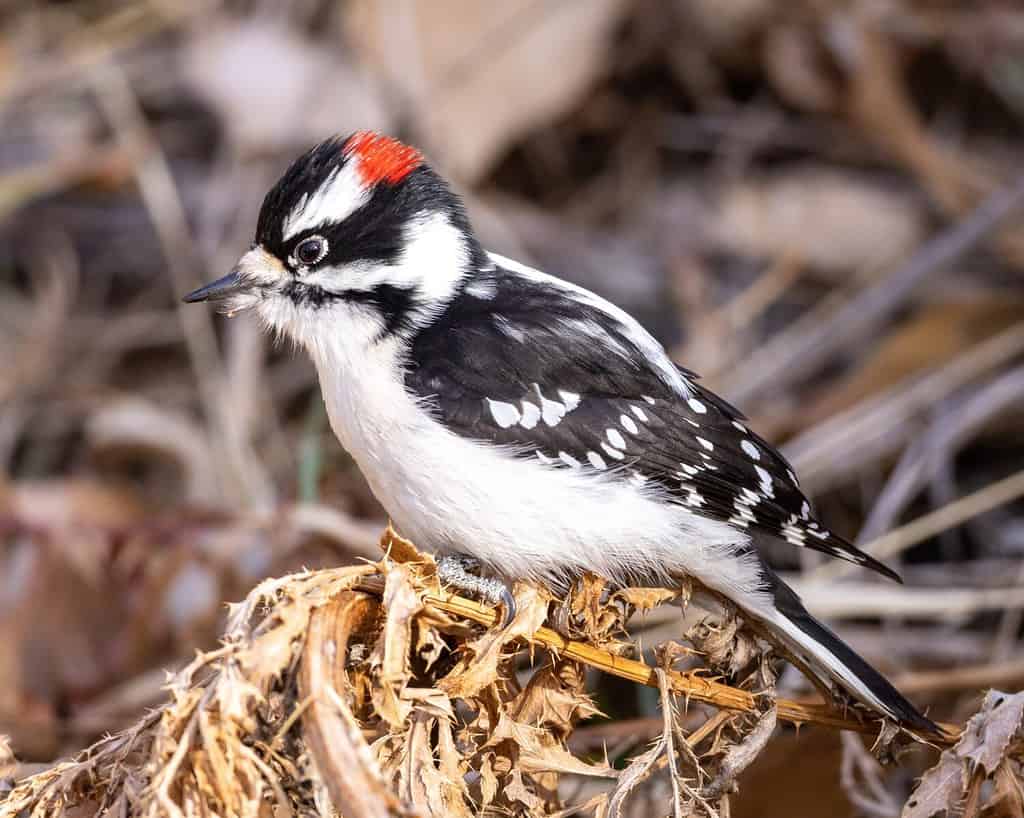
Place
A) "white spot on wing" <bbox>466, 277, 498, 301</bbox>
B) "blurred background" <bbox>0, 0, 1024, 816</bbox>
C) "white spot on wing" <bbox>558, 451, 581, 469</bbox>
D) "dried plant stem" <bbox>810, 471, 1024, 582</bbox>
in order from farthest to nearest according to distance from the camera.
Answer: "blurred background" <bbox>0, 0, 1024, 816</bbox> < "dried plant stem" <bbox>810, 471, 1024, 582</bbox> < "white spot on wing" <bbox>466, 277, 498, 301</bbox> < "white spot on wing" <bbox>558, 451, 581, 469</bbox>

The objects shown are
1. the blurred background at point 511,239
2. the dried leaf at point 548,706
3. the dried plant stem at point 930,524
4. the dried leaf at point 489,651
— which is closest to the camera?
the dried leaf at point 489,651

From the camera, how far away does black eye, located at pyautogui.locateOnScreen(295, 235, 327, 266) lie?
295 centimetres

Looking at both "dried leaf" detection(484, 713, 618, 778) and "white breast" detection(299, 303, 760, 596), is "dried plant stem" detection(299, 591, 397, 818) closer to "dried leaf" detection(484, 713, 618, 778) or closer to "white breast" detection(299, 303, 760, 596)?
"dried leaf" detection(484, 713, 618, 778)

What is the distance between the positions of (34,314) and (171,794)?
172 inches

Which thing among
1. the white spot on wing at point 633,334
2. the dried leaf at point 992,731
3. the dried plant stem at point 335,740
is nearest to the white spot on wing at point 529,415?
the white spot on wing at point 633,334

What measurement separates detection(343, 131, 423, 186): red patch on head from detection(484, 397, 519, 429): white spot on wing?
0.57 meters

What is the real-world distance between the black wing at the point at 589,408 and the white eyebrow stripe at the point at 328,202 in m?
0.32

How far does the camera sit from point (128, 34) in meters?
6.45

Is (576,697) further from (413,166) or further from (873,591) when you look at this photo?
(873,591)

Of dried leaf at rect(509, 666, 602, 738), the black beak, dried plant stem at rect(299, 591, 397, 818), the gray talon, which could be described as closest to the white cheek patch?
the black beak

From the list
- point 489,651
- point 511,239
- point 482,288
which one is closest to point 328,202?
point 482,288

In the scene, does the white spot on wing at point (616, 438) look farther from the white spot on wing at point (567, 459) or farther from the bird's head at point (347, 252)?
the bird's head at point (347, 252)

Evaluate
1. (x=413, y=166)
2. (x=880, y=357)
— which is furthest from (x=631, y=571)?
(x=880, y=357)

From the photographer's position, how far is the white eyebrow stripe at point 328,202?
2920mm
